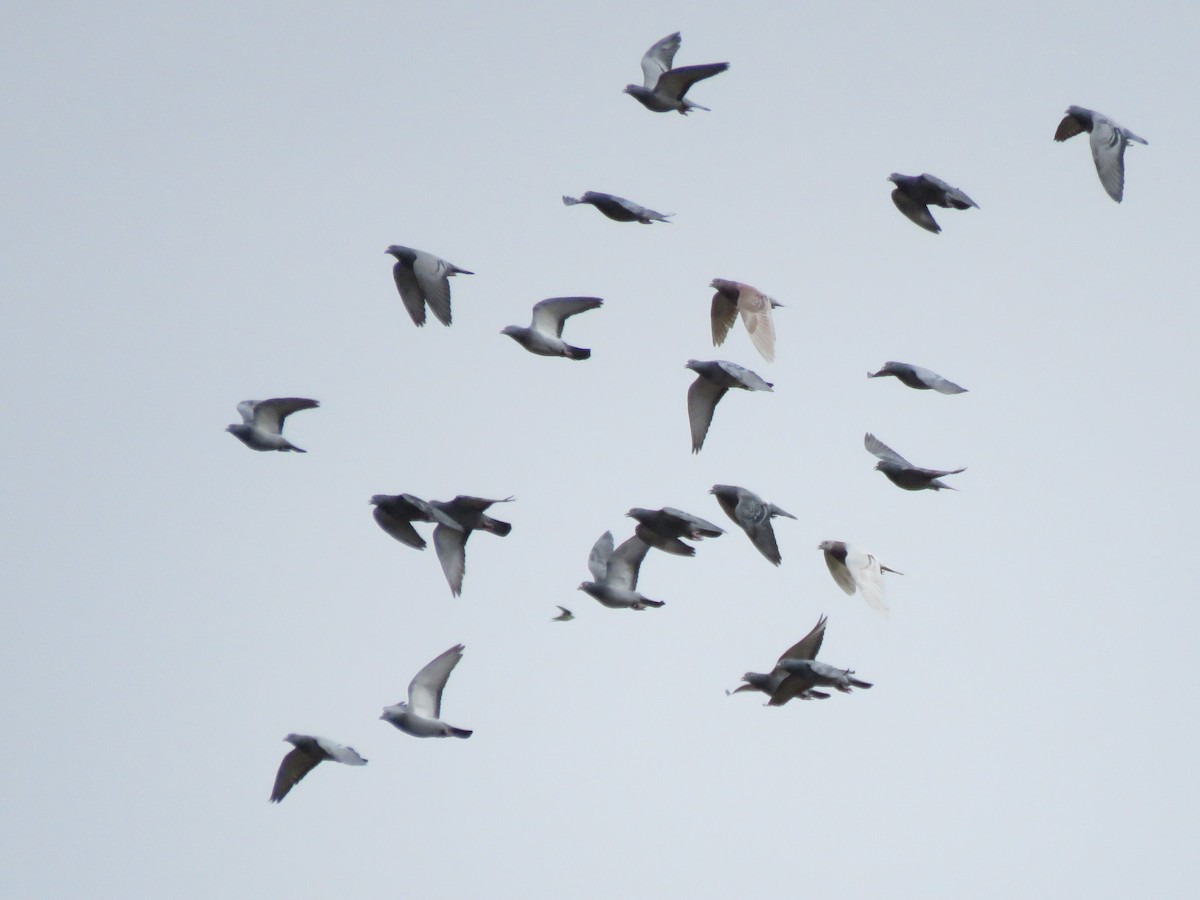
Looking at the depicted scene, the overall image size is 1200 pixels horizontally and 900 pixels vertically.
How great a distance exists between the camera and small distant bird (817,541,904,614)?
24250mm

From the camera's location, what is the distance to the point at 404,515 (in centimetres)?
2688

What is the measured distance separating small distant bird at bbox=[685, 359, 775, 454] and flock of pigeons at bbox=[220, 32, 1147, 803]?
0.01m

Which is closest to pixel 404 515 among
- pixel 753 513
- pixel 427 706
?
pixel 427 706

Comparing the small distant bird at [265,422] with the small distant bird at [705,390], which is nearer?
the small distant bird at [705,390]

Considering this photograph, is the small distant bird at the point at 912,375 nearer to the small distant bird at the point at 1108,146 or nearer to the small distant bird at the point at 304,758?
the small distant bird at the point at 1108,146

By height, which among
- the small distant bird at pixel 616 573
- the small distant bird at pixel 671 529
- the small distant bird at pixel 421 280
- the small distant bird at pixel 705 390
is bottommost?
the small distant bird at pixel 616 573

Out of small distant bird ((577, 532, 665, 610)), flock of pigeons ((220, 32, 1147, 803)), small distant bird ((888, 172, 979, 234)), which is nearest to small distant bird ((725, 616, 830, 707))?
flock of pigeons ((220, 32, 1147, 803))

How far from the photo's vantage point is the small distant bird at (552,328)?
2778 cm

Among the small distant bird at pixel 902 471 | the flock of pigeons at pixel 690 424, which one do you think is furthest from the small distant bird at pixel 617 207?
the small distant bird at pixel 902 471

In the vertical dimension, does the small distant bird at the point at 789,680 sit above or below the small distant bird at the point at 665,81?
below

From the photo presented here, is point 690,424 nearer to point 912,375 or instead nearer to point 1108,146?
point 912,375

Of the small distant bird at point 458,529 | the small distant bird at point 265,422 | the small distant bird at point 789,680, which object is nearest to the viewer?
the small distant bird at point 789,680

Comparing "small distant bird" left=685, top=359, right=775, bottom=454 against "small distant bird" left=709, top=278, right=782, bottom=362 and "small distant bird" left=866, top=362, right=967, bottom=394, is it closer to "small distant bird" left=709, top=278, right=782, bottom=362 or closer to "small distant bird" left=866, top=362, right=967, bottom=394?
"small distant bird" left=709, top=278, right=782, bottom=362

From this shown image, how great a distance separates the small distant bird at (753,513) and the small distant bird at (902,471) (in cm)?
179
